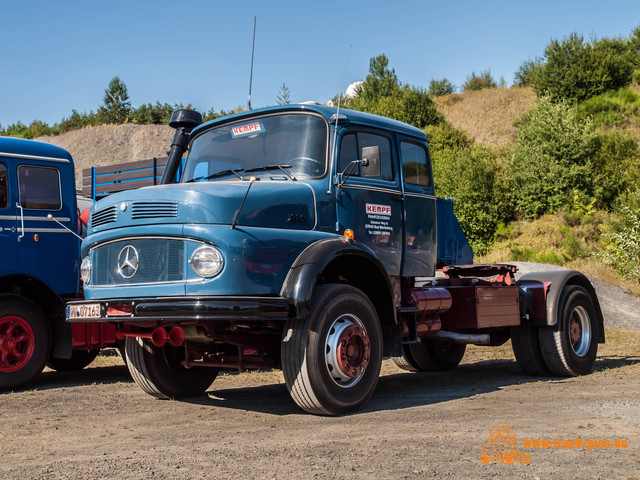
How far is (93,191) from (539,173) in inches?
1075

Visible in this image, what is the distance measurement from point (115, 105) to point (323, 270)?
6918cm

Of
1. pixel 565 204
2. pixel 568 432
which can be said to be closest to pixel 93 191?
pixel 568 432

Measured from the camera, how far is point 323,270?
6062 mm

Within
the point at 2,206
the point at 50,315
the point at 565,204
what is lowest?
the point at 50,315

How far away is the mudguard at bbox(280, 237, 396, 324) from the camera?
5621 millimetres

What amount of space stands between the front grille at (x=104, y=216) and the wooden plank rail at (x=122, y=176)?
5.51 metres

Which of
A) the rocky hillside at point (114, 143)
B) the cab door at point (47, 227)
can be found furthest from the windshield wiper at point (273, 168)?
the rocky hillside at point (114, 143)

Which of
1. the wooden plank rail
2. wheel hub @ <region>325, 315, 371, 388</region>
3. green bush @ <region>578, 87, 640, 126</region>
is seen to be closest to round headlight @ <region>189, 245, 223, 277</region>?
wheel hub @ <region>325, 315, 371, 388</region>

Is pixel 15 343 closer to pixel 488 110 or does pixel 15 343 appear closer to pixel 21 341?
pixel 21 341

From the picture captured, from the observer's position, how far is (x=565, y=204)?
3428 cm

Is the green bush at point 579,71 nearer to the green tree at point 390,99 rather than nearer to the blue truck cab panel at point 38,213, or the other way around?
the green tree at point 390,99

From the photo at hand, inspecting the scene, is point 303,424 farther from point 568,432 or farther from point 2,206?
point 2,206

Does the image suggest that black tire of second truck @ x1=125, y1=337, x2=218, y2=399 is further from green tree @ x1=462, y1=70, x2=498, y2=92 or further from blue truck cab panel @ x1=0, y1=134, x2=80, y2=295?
green tree @ x1=462, y1=70, x2=498, y2=92

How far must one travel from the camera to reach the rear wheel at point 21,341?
809 cm
